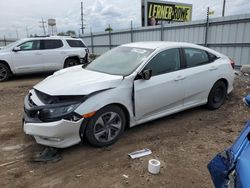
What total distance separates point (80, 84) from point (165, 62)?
5.78 feet

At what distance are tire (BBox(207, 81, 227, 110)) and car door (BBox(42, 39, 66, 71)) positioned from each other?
24.1ft

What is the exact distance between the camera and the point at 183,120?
201 inches

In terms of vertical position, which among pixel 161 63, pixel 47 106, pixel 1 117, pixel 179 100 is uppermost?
pixel 161 63

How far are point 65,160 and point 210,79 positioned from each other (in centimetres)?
351

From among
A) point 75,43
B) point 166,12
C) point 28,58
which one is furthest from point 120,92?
point 166,12

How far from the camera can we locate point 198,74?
5016 millimetres

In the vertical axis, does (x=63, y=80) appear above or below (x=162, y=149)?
above

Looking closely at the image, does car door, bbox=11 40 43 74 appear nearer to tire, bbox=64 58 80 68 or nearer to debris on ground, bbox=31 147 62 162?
tire, bbox=64 58 80 68

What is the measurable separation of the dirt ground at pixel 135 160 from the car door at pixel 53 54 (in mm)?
5431

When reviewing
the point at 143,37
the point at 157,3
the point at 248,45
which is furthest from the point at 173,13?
the point at 248,45

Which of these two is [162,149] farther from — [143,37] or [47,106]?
[143,37]

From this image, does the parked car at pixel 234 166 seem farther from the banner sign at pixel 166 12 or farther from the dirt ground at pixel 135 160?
the banner sign at pixel 166 12

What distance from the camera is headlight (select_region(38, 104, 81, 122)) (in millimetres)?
3373

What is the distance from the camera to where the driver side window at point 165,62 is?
4359 mm
